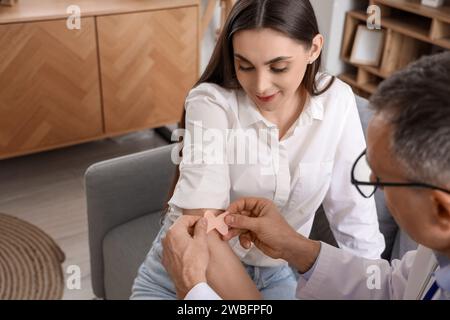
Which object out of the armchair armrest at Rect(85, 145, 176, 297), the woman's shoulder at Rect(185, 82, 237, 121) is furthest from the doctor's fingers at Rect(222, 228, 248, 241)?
the armchair armrest at Rect(85, 145, 176, 297)

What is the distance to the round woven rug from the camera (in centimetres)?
202

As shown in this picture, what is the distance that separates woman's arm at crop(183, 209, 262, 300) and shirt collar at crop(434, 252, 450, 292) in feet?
1.47

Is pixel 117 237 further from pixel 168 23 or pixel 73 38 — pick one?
pixel 168 23

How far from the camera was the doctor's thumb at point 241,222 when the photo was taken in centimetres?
116

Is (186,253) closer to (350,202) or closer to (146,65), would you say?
(350,202)

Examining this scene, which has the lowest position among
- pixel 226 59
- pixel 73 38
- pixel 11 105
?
pixel 11 105

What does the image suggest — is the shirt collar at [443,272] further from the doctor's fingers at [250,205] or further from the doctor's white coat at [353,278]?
the doctor's fingers at [250,205]

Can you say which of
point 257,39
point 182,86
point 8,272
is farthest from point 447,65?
point 182,86

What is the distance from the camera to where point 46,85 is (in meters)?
2.51

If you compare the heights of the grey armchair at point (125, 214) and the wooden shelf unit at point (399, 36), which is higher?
the wooden shelf unit at point (399, 36)

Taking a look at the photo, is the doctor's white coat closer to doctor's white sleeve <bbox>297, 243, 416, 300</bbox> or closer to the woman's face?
doctor's white sleeve <bbox>297, 243, 416, 300</bbox>

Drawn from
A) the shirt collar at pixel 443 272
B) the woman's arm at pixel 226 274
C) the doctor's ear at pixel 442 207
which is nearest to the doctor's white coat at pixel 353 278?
the woman's arm at pixel 226 274

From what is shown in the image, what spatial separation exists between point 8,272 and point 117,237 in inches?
25.8

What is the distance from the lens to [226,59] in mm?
1285
